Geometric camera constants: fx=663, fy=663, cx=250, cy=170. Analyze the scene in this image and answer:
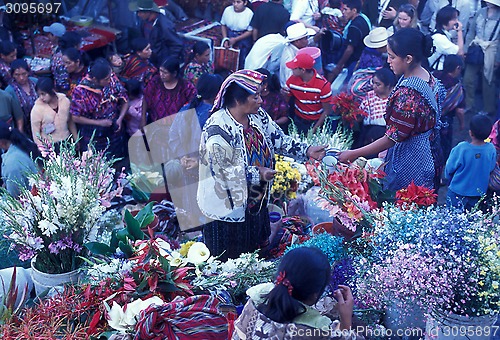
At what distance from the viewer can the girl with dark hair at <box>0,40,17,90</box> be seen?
6.87 meters

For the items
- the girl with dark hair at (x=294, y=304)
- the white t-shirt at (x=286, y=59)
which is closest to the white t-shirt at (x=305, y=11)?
the white t-shirt at (x=286, y=59)

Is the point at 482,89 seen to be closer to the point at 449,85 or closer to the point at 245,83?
the point at 449,85

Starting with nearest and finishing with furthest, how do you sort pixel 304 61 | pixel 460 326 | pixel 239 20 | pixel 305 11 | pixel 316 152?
1. pixel 460 326
2. pixel 316 152
3. pixel 304 61
4. pixel 305 11
5. pixel 239 20

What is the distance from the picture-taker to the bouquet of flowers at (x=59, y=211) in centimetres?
323

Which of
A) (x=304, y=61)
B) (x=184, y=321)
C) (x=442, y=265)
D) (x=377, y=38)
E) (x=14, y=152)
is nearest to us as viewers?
(x=442, y=265)

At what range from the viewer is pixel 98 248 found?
3295 millimetres

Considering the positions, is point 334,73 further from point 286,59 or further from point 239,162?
point 239,162

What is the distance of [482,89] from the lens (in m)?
8.08

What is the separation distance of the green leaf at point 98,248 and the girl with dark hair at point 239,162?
0.73 meters

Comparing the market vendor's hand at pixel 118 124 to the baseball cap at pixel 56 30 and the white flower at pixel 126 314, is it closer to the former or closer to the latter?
the baseball cap at pixel 56 30

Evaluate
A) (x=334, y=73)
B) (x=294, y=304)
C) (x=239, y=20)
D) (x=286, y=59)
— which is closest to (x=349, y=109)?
(x=286, y=59)

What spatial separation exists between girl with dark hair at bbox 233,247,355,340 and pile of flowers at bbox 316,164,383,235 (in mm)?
693

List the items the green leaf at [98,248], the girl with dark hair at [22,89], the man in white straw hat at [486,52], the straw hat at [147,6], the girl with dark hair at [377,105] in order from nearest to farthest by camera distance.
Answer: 1. the green leaf at [98,248]
2. the girl with dark hair at [377,105]
3. the girl with dark hair at [22,89]
4. the man in white straw hat at [486,52]
5. the straw hat at [147,6]

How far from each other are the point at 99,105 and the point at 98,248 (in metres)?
2.94
